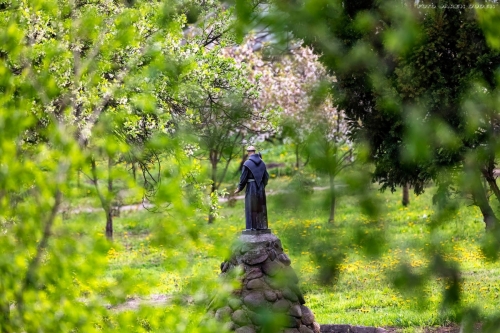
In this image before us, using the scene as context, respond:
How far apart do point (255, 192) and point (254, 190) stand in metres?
0.06

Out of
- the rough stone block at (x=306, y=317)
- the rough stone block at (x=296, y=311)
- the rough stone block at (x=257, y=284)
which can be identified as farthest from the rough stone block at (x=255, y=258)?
the rough stone block at (x=306, y=317)

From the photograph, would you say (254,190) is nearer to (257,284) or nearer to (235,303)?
(257,284)

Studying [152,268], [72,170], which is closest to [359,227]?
[72,170]

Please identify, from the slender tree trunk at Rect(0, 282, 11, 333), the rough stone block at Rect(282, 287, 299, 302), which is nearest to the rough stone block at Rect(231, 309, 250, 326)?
the rough stone block at Rect(282, 287, 299, 302)

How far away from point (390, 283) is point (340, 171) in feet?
1.91

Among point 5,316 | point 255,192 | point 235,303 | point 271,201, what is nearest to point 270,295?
point 235,303

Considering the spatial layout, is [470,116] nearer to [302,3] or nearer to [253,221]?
[302,3]

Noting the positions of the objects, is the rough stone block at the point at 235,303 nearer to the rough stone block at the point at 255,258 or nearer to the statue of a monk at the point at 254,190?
the rough stone block at the point at 255,258

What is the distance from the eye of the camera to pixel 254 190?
1066 cm

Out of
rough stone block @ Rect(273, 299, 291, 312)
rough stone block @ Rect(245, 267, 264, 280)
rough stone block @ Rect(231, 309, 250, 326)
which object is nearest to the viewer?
rough stone block @ Rect(231, 309, 250, 326)

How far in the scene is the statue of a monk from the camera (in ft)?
33.8

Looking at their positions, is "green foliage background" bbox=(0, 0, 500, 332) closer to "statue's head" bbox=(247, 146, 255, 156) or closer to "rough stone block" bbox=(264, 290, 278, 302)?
"rough stone block" bbox=(264, 290, 278, 302)

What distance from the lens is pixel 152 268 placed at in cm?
1706

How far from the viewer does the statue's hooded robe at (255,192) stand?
33.8 ft
